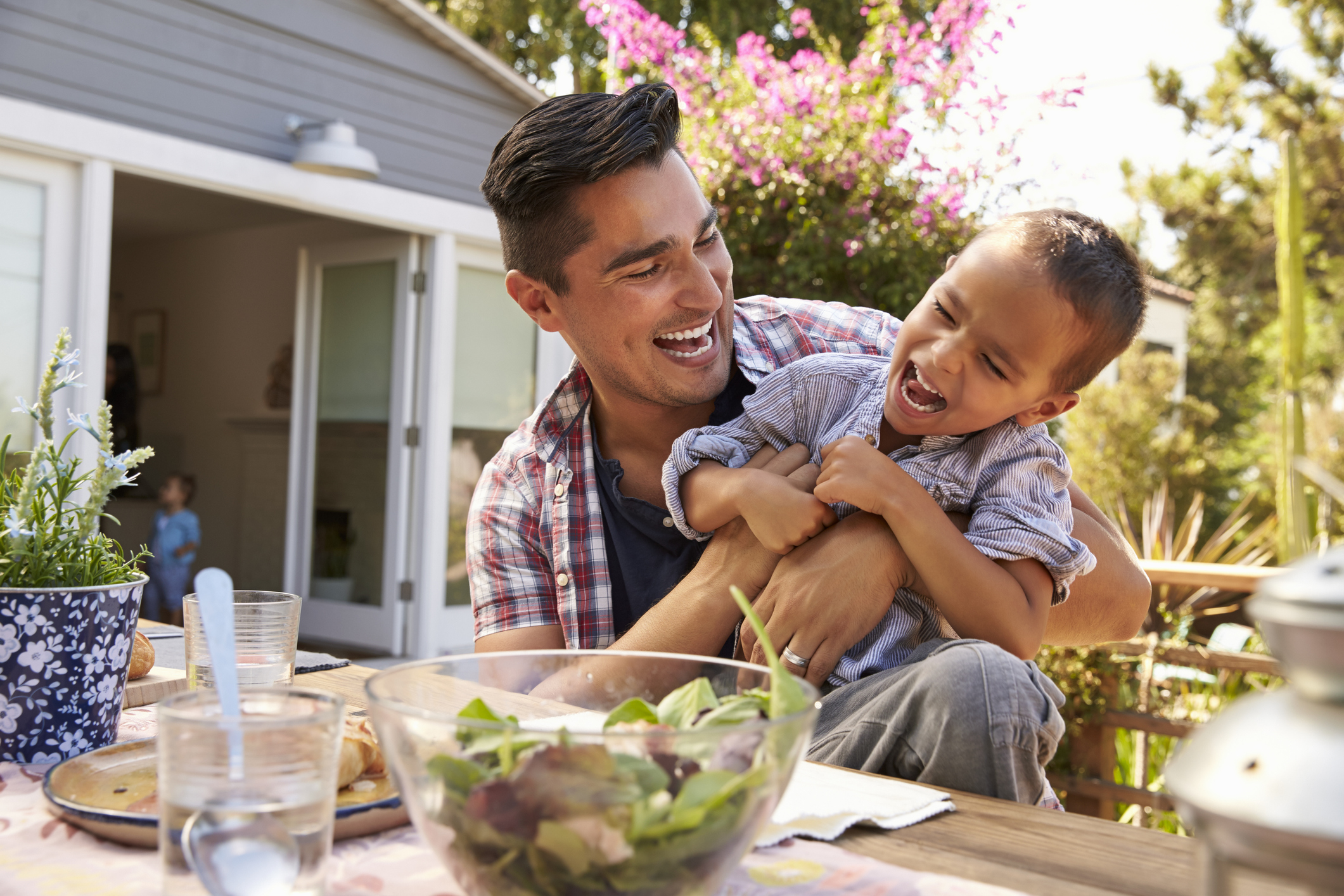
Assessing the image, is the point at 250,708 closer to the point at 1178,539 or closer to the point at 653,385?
the point at 653,385

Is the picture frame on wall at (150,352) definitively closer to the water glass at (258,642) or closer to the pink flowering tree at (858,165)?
the pink flowering tree at (858,165)

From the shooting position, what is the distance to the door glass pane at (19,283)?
419 centimetres

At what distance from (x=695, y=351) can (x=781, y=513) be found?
1.86ft

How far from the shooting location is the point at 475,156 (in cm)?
595

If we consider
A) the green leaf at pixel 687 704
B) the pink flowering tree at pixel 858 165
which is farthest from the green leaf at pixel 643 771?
the pink flowering tree at pixel 858 165

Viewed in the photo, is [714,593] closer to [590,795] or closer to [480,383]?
[590,795]

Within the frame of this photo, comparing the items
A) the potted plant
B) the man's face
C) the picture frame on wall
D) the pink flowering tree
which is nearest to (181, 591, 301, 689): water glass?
the potted plant

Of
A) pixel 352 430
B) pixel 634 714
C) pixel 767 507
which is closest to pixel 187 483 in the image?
pixel 352 430

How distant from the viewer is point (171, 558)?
244 inches

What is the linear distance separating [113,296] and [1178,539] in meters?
7.62

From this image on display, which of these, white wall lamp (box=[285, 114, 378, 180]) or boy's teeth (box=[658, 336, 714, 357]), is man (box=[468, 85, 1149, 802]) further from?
white wall lamp (box=[285, 114, 378, 180])

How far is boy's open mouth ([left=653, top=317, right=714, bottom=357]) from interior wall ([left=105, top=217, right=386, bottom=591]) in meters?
5.51

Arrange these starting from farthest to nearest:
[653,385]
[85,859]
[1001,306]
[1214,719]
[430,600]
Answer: [430,600]
[653,385]
[1001,306]
[85,859]
[1214,719]

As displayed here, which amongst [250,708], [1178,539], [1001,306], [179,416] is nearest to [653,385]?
[1001,306]
